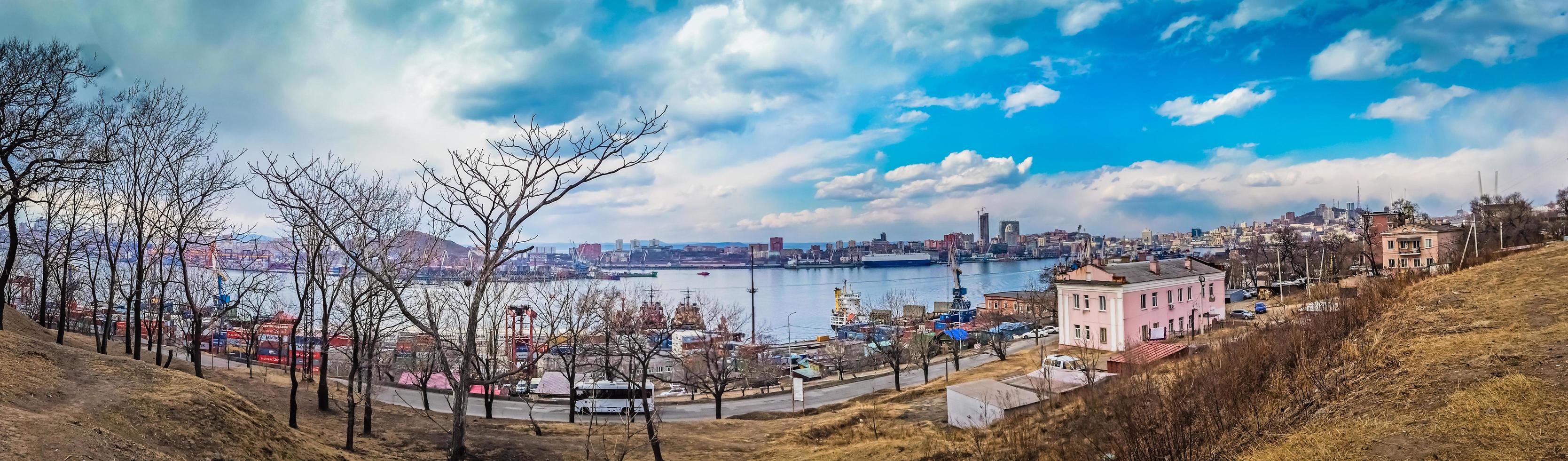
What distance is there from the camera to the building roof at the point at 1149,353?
15445 mm

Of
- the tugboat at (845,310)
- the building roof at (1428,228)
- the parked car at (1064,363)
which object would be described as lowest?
the tugboat at (845,310)

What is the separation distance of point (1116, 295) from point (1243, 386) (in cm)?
1755

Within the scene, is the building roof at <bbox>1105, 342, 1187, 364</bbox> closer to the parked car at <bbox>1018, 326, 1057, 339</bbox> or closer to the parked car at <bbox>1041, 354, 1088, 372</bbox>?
the parked car at <bbox>1041, 354, 1088, 372</bbox>

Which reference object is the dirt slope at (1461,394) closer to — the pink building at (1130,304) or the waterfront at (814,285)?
the pink building at (1130,304)

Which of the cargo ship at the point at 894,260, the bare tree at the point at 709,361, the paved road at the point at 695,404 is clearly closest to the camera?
the bare tree at the point at 709,361

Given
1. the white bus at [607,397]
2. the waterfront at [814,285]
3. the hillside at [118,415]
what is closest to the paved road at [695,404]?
the white bus at [607,397]

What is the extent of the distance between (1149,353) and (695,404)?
48.0 ft

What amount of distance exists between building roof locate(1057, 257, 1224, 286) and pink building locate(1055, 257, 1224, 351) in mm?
26

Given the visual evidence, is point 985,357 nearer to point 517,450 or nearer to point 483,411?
point 483,411

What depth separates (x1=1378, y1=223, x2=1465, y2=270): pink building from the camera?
37.3m

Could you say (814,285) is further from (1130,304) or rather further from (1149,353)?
(1149,353)

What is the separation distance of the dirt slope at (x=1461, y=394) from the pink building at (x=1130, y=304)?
46.6 ft

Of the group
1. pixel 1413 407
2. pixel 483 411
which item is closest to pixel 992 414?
pixel 1413 407

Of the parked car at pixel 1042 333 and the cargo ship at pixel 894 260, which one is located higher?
the cargo ship at pixel 894 260
